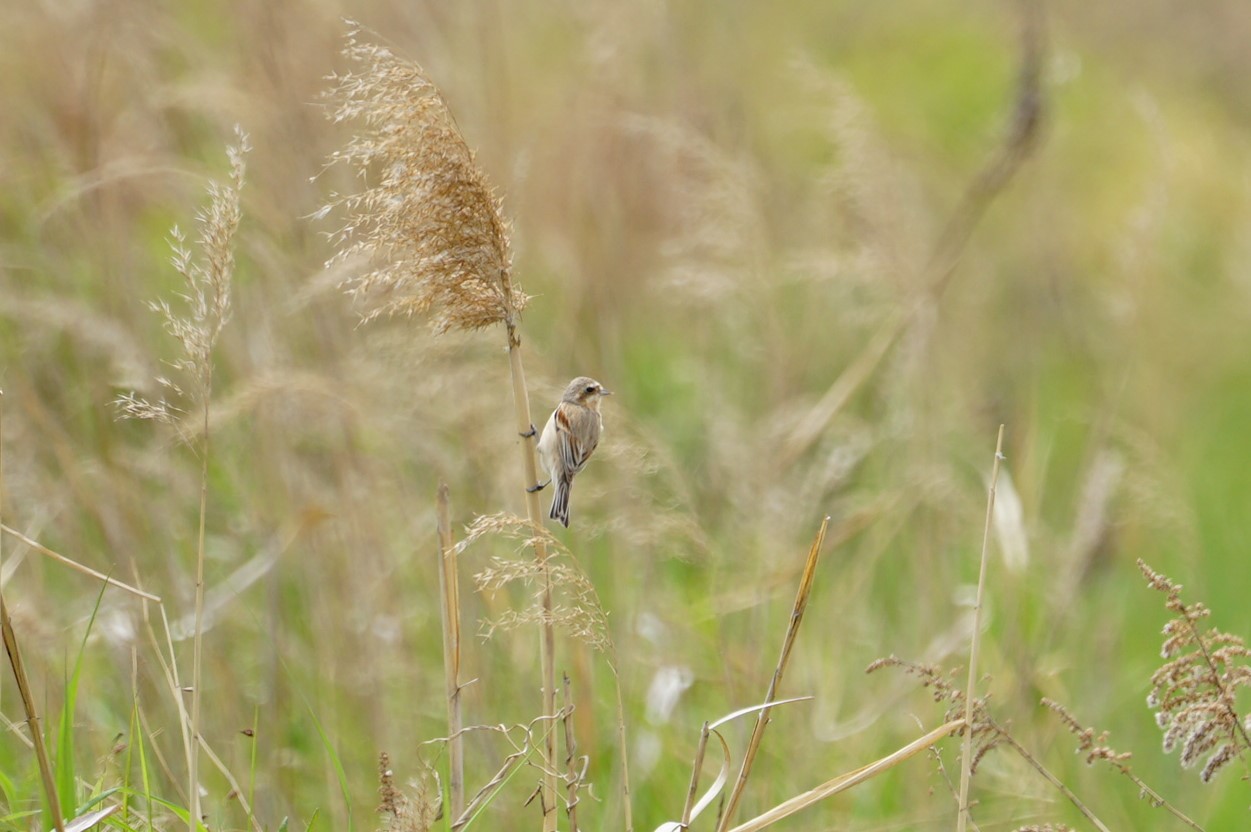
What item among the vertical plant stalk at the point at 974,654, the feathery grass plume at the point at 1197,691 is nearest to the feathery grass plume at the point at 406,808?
the vertical plant stalk at the point at 974,654

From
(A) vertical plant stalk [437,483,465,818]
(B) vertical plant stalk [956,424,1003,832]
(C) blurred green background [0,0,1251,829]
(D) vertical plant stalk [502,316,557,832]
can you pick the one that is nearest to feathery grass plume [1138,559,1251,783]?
(B) vertical plant stalk [956,424,1003,832]

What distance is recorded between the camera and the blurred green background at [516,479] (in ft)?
8.93

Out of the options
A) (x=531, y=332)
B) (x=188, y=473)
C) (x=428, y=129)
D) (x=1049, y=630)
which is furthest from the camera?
(x=531, y=332)

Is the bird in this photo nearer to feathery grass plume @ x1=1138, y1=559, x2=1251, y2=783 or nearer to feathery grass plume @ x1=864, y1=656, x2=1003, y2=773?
feathery grass plume @ x1=864, y1=656, x2=1003, y2=773

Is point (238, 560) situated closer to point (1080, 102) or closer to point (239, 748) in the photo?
point (239, 748)

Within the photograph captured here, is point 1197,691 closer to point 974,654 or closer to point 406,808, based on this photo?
point 974,654

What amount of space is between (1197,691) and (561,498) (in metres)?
1.10

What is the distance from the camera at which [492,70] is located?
3639mm

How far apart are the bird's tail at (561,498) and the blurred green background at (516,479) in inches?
4.2

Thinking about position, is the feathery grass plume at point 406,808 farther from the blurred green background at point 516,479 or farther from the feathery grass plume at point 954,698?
the feathery grass plume at point 954,698

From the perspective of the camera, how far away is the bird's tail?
226 cm

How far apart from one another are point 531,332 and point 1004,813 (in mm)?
2200

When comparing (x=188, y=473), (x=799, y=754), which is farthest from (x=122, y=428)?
(x=799, y=754)

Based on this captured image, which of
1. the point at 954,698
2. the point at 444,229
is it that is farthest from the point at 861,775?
the point at 444,229
